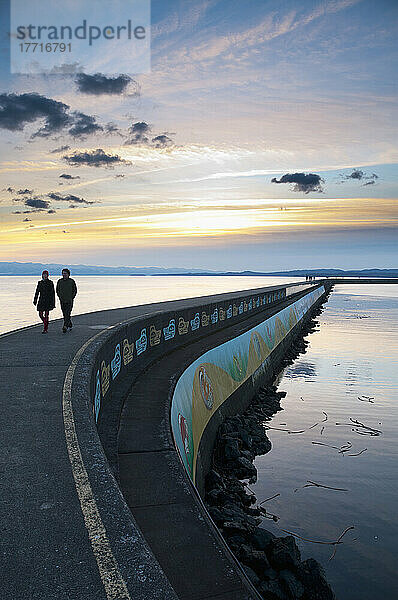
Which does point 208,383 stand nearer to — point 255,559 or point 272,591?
point 255,559

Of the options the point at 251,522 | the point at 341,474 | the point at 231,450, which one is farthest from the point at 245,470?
the point at 251,522

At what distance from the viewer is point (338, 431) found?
54.8 feet

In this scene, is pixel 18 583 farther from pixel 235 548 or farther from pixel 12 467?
pixel 235 548

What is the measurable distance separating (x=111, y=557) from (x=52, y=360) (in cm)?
860

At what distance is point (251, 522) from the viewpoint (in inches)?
388

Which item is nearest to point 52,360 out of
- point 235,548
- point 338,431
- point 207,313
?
point 235,548

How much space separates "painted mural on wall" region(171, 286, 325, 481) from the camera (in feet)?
36.1

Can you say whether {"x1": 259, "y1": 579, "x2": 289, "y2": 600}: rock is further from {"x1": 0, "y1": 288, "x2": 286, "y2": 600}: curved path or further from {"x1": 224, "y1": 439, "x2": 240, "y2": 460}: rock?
{"x1": 224, "y1": 439, "x2": 240, "y2": 460}: rock

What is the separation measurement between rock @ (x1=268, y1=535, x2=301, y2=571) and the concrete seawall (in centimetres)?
199

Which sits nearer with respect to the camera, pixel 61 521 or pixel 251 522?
pixel 61 521

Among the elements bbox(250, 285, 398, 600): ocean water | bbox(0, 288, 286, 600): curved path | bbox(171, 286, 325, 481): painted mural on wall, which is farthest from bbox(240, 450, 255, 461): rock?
bbox(0, 288, 286, 600): curved path

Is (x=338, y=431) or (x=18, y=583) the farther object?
(x=338, y=431)

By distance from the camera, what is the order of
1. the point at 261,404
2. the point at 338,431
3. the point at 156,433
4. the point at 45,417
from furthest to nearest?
the point at 261,404 < the point at 338,431 < the point at 156,433 < the point at 45,417

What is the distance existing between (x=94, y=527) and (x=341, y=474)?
32.7ft
